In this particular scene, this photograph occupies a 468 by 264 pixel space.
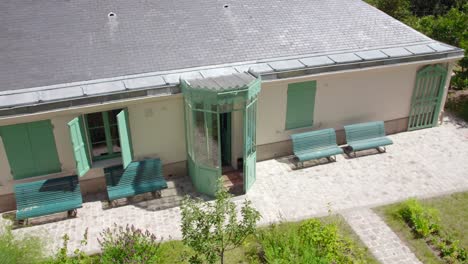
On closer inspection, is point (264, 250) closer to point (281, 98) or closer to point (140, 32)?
point (281, 98)

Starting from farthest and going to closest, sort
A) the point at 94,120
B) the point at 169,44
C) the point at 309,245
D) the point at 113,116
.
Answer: the point at 169,44
the point at 113,116
the point at 94,120
the point at 309,245

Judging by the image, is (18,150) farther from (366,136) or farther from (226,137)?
(366,136)

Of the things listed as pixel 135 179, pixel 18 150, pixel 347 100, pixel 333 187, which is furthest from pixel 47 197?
pixel 347 100

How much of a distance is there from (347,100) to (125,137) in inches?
288

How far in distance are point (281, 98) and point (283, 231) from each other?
4376mm

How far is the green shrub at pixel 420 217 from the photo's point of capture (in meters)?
10.8

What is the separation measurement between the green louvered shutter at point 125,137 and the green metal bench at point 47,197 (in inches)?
56.3

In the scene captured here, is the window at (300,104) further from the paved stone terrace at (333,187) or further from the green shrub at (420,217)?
the green shrub at (420,217)

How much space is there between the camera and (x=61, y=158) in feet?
38.3

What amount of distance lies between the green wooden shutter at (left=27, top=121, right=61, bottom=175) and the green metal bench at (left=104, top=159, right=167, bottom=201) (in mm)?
1395

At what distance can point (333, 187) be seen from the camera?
1286cm

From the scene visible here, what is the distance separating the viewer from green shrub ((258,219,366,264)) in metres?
9.46

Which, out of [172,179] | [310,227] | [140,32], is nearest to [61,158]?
[172,179]

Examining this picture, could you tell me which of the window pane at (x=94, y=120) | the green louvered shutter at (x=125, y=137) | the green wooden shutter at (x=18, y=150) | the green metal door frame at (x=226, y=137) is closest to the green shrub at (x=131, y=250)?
the green louvered shutter at (x=125, y=137)
